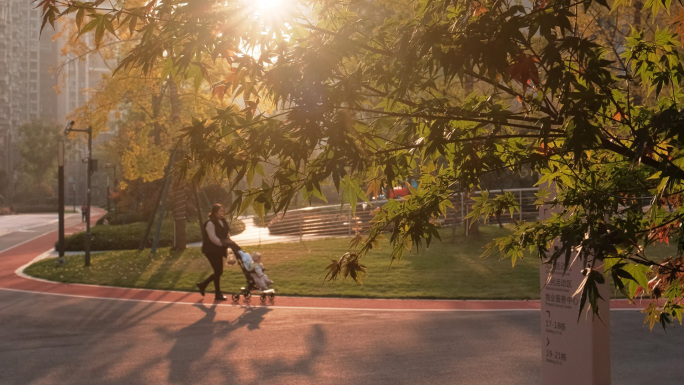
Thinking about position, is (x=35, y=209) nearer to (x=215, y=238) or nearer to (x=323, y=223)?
(x=323, y=223)

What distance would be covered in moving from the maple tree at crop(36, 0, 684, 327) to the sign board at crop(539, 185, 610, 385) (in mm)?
2344

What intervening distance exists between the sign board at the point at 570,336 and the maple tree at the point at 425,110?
92.3 inches

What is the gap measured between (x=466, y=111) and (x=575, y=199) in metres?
0.70

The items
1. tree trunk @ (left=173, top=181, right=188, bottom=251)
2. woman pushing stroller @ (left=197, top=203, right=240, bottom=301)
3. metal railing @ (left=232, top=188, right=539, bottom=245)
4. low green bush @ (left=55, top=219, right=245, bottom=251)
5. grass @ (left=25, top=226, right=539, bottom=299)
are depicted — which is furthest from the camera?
low green bush @ (left=55, top=219, right=245, bottom=251)

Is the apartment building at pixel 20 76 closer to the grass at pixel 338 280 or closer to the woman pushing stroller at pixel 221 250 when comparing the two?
the grass at pixel 338 280

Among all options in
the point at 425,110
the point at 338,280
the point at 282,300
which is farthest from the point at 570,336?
the point at 338,280

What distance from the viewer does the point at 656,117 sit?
149 inches

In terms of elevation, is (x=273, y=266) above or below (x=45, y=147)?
below

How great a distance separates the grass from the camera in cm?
1981

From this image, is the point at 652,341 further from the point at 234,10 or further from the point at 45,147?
the point at 45,147

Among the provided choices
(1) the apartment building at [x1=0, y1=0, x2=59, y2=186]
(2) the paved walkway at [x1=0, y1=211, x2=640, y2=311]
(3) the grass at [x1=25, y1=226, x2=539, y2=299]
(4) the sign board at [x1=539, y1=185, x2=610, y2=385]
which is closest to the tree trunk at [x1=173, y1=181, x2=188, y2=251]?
(3) the grass at [x1=25, y1=226, x2=539, y2=299]

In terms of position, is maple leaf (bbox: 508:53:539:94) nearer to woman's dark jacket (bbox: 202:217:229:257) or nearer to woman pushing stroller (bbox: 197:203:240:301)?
woman pushing stroller (bbox: 197:203:240:301)

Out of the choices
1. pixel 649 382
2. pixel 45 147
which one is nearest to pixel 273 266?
pixel 649 382

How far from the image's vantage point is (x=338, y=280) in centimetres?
2173
